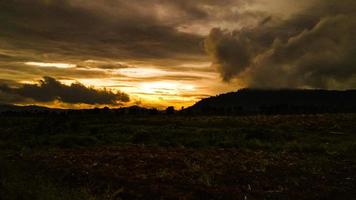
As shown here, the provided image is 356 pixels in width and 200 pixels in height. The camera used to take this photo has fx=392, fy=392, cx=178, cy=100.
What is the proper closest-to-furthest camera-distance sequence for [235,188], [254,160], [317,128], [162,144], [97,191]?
1. [97,191]
2. [235,188]
3. [254,160]
4. [162,144]
5. [317,128]

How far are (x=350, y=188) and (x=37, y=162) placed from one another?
45.8 ft

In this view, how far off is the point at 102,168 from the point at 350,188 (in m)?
10.3

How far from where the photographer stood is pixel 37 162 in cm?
1880

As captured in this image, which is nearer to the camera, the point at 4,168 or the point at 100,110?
the point at 4,168

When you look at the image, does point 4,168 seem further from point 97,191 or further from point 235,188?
point 235,188

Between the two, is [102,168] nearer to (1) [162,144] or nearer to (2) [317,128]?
(1) [162,144]

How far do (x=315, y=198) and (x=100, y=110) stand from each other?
108561 millimetres

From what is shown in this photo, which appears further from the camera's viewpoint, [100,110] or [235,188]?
[100,110]

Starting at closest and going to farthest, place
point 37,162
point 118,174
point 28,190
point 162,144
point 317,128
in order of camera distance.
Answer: point 28,190, point 118,174, point 37,162, point 162,144, point 317,128

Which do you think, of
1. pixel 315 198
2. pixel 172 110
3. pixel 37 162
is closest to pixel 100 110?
pixel 172 110

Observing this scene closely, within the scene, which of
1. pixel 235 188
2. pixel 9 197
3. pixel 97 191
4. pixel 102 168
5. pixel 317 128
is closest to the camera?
pixel 9 197

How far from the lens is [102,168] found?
56.4ft

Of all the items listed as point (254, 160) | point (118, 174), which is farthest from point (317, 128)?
point (118, 174)

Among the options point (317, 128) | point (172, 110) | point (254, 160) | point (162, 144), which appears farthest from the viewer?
point (172, 110)
